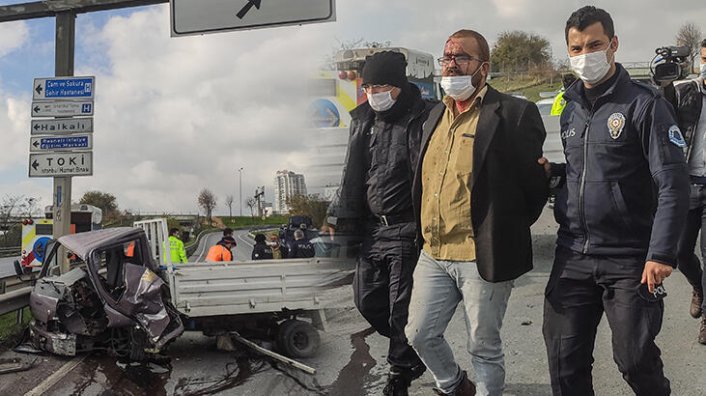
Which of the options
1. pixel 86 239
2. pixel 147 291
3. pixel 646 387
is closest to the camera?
pixel 646 387

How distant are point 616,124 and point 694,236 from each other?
1.95 meters

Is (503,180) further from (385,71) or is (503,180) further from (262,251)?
(262,251)

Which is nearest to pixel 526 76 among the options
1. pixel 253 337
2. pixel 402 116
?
pixel 253 337

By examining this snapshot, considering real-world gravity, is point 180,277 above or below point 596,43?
below

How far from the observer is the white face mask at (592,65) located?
2.53 metres

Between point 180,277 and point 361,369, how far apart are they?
2.59 metres

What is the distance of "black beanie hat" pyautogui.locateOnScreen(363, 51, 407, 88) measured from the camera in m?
3.26

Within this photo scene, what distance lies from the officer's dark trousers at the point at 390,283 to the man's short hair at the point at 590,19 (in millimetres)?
1240

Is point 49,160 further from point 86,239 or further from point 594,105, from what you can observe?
point 594,105

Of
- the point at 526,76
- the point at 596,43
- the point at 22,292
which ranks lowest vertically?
the point at 22,292

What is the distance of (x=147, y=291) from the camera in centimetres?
609

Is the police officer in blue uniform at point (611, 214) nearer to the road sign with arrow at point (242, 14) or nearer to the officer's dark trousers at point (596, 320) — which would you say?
the officer's dark trousers at point (596, 320)

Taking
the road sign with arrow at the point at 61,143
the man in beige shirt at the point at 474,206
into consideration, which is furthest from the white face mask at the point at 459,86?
the road sign with arrow at the point at 61,143

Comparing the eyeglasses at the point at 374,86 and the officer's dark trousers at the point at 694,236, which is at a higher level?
the eyeglasses at the point at 374,86
